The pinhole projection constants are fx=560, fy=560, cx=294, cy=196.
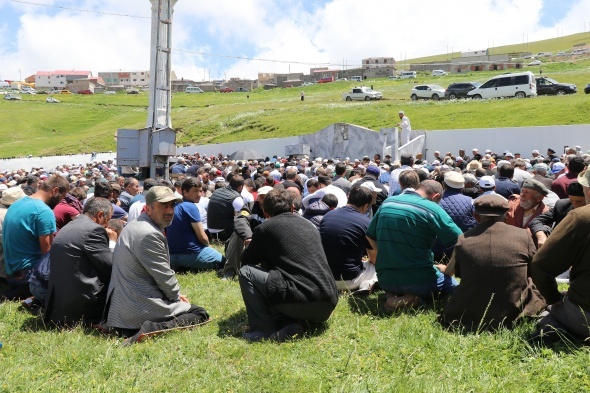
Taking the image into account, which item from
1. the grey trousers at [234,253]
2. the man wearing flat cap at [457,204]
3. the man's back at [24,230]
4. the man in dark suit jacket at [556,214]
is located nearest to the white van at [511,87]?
the man wearing flat cap at [457,204]

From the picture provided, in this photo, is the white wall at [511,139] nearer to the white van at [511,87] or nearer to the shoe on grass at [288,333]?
the white van at [511,87]

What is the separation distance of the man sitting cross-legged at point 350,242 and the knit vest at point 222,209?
3044 millimetres

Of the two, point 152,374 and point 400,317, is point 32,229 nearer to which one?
point 152,374

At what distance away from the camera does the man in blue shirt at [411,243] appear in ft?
18.2

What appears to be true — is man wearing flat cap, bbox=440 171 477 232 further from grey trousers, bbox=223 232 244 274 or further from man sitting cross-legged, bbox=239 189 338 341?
man sitting cross-legged, bbox=239 189 338 341

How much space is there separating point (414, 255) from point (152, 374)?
2766 millimetres

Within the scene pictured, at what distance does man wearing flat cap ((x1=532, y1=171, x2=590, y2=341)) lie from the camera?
3982mm

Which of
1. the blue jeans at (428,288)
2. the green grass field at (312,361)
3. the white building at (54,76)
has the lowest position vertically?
the green grass field at (312,361)

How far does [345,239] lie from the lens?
6.32 m

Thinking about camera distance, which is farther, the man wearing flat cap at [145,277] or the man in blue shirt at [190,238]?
the man in blue shirt at [190,238]

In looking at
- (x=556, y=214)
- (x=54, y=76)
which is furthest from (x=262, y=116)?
(x=54, y=76)

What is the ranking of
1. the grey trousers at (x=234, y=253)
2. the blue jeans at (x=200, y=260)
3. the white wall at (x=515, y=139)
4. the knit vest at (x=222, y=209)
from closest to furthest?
the grey trousers at (x=234, y=253) < the blue jeans at (x=200, y=260) < the knit vest at (x=222, y=209) < the white wall at (x=515, y=139)

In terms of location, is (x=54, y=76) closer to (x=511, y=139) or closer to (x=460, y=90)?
(x=460, y=90)

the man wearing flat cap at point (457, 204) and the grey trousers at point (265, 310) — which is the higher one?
the man wearing flat cap at point (457, 204)
